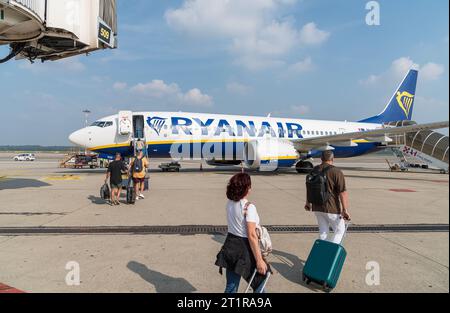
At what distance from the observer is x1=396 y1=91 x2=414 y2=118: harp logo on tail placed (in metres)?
25.3

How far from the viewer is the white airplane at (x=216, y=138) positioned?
1659cm

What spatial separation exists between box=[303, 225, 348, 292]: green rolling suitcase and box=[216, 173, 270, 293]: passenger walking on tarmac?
1164 millimetres

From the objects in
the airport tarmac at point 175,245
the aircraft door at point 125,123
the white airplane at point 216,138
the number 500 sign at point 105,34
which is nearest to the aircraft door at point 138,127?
the white airplane at point 216,138

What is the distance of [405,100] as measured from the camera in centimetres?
2547

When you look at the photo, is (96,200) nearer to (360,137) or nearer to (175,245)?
(175,245)

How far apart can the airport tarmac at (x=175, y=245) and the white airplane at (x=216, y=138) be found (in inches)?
293

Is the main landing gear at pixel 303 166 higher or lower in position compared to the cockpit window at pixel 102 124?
lower

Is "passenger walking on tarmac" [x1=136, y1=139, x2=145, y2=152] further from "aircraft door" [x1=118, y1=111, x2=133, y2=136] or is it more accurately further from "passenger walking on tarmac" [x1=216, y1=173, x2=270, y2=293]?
"passenger walking on tarmac" [x1=216, y1=173, x2=270, y2=293]

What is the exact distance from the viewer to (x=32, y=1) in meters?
7.73

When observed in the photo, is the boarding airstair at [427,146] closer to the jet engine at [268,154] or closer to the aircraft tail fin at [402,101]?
the jet engine at [268,154]

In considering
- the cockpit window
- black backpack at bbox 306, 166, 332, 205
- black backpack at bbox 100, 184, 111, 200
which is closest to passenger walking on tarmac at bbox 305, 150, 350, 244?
black backpack at bbox 306, 166, 332, 205

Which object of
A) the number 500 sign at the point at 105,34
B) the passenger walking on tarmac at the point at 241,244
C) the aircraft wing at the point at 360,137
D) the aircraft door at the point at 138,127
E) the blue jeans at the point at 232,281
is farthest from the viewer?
the aircraft door at the point at 138,127
